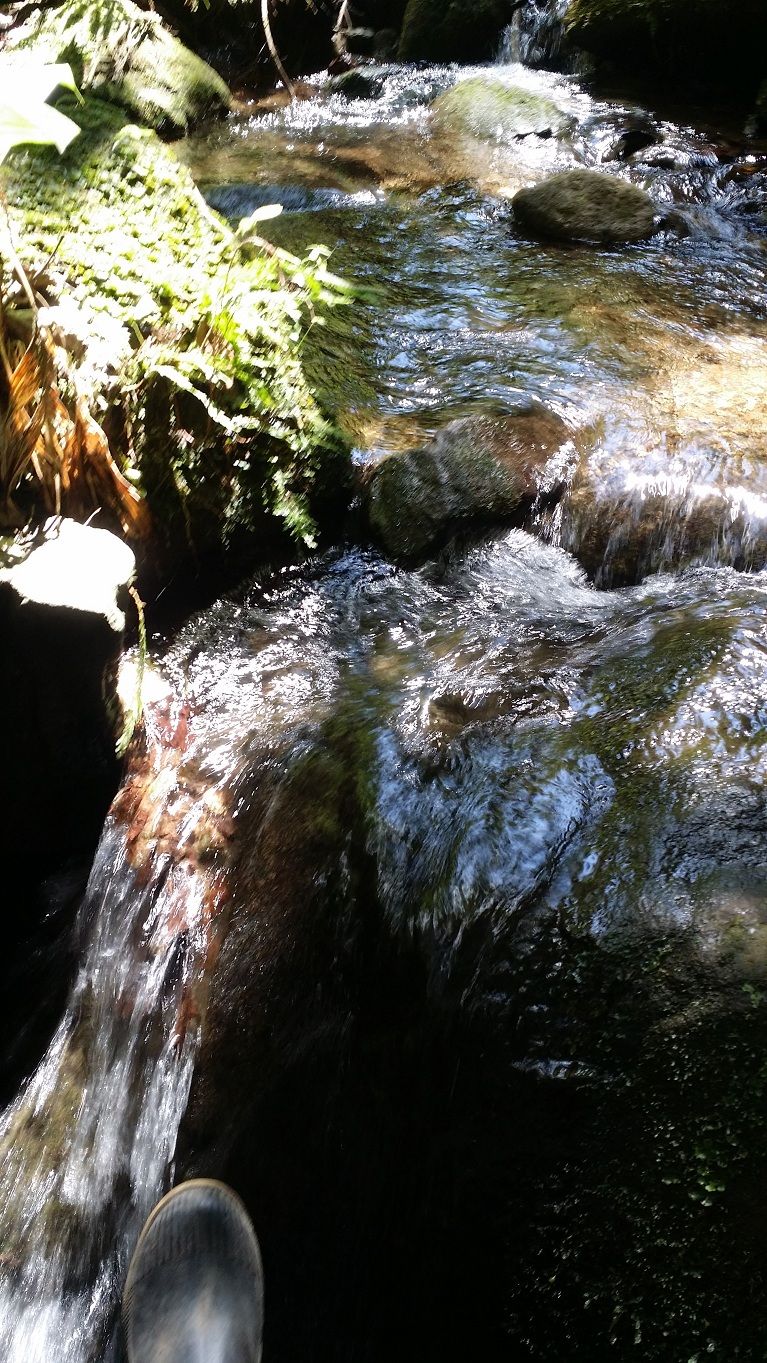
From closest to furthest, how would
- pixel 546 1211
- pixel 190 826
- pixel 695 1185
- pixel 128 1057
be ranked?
pixel 695 1185 → pixel 546 1211 → pixel 128 1057 → pixel 190 826

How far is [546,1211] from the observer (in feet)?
5.96

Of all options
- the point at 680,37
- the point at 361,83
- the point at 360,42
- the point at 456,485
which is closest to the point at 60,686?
the point at 456,485

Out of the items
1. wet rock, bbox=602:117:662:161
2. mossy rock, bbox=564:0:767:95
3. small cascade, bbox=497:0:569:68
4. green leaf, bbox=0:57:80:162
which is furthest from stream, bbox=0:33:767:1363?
small cascade, bbox=497:0:569:68

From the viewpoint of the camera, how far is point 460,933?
2186mm

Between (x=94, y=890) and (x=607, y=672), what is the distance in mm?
1760

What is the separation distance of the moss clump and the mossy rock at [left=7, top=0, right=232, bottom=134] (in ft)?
11.3

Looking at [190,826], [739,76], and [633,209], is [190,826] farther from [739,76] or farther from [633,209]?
[739,76]

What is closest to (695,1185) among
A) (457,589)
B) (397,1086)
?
(397,1086)

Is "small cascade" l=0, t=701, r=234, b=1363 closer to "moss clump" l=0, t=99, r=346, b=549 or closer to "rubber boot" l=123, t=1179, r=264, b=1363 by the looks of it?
"rubber boot" l=123, t=1179, r=264, b=1363

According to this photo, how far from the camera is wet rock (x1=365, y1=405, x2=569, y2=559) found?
3.86 meters

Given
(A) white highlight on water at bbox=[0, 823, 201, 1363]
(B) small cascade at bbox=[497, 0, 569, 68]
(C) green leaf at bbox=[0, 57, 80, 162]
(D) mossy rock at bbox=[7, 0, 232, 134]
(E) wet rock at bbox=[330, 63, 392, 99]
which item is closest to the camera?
(C) green leaf at bbox=[0, 57, 80, 162]

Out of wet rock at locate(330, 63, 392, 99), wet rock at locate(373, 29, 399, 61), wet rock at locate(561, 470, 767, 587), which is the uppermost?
wet rock at locate(373, 29, 399, 61)

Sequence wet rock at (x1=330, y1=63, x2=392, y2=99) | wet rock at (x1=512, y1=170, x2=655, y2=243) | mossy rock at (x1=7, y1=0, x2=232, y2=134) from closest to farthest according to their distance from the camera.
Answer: wet rock at (x1=512, y1=170, x2=655, y2=243) → mossy rock at (x1=7, y1=0, x2=232, y2=134) → wet rock at (x1=330, y1=63, x2=392, y2=99)

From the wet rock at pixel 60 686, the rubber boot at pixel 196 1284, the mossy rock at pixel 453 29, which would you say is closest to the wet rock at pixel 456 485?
the wet rock at pixel 60 686
